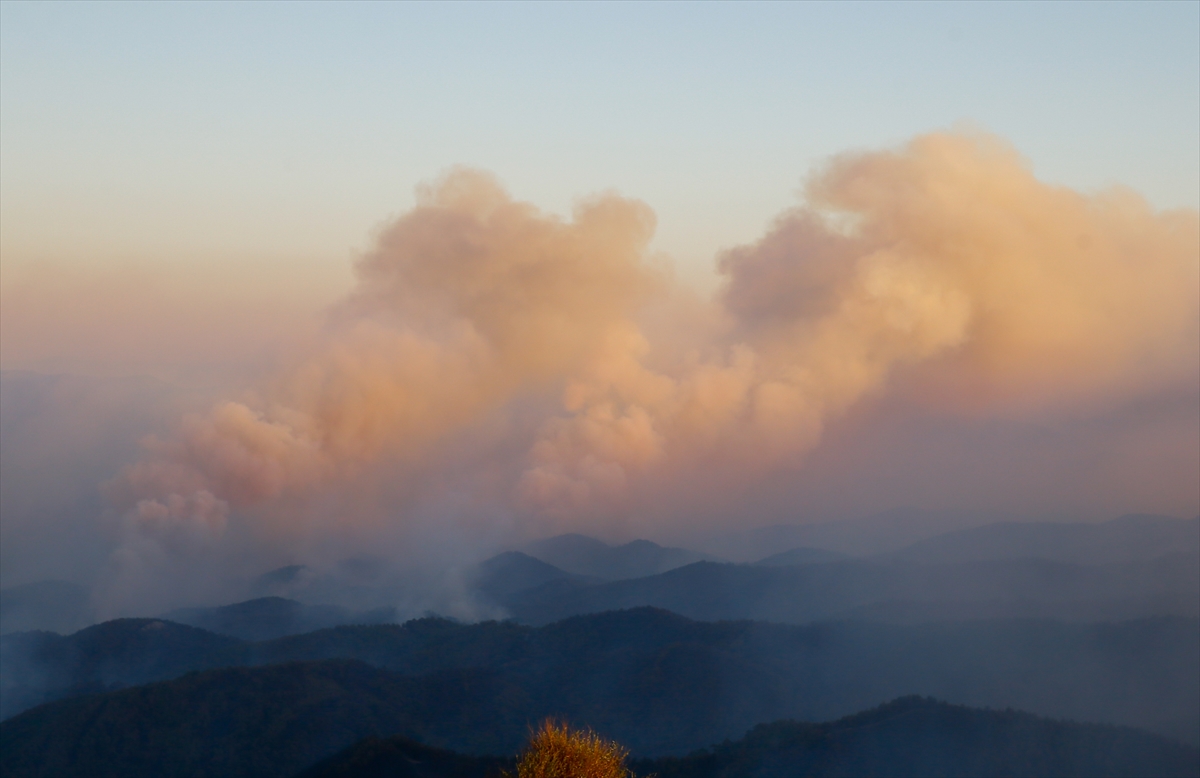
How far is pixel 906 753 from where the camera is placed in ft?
478

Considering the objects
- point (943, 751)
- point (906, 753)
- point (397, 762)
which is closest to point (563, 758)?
point (397, 762)

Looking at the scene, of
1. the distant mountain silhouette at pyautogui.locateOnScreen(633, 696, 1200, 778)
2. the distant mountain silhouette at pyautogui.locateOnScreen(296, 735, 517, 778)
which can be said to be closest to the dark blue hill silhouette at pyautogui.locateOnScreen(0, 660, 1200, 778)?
the distant mountain silhouette at pyautogui.locateOnScreen(633, 696, 1200, 778)

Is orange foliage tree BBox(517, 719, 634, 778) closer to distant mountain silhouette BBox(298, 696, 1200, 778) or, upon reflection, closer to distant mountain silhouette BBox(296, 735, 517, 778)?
distant mountain silhouette BBox(296, 735, 517, 778)

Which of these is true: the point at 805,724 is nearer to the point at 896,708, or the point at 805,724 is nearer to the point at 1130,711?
the point at 896,708

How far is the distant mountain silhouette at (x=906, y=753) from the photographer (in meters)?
136

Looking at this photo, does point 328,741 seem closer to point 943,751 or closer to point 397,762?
point 397,762

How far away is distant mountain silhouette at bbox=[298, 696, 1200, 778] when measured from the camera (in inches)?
5354

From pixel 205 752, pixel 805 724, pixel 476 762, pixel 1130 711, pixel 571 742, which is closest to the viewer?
pixel 571 742

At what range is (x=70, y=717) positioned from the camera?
7505 inches

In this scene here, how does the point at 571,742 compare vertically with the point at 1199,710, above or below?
above

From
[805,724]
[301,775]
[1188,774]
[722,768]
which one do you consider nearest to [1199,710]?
[1188,774]

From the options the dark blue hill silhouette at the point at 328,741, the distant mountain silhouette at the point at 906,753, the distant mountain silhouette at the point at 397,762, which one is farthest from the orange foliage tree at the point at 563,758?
the dark blue hill silhouette at the point at 328,741

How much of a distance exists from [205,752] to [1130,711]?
17229 cm

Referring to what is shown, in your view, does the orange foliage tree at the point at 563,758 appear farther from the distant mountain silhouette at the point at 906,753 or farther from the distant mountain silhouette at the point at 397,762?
the distant mountain silhouette at the point at 906,753
